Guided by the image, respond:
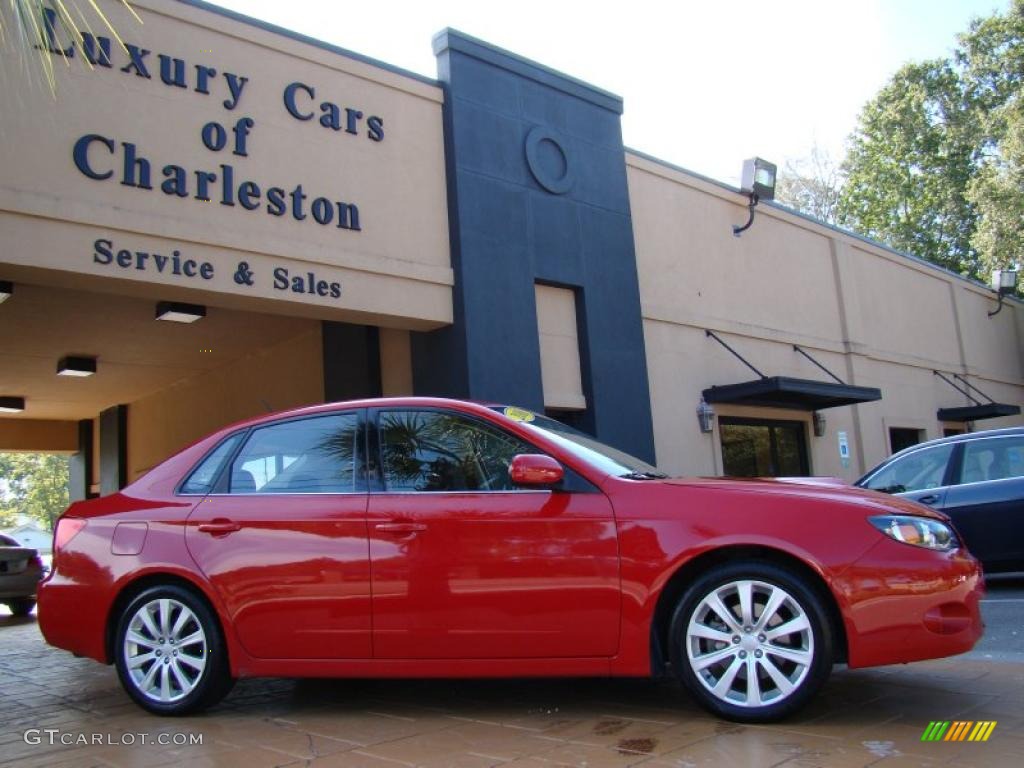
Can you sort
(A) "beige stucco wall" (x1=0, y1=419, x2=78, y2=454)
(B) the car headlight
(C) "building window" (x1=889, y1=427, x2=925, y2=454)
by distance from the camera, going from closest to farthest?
(B) the car headlight < (C) "building window" (x1=889, y1=427, x2=925, y2=454) < (A) "beige stucco wall" (x1=0, y1=419, x2=78, y2=454)

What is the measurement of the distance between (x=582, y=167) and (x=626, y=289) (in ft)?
5.50

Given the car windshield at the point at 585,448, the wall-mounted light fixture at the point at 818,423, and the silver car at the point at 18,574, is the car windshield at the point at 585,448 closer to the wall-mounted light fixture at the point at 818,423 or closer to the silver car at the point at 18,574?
the silver car at the point at 18,574

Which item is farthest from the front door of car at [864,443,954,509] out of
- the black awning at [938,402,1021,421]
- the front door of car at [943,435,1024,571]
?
the black awning at [938,402,1021,421]

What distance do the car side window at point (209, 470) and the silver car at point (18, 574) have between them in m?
8.41

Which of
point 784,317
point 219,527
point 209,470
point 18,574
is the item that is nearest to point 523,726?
point 219,527

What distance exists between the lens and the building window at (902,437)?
1816 centimetres

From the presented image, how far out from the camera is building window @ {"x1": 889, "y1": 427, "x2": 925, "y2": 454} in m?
18.2

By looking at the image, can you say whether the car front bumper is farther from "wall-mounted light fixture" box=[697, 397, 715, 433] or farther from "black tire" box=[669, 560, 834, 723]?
"wall-mounted light fixture" box=[697, 397, 715, 433]

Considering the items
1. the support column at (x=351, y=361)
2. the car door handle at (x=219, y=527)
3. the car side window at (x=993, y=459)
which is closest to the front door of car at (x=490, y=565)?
the car door handle at (x=219, y=527)

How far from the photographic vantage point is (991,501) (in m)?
8.20

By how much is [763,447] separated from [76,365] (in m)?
10.5

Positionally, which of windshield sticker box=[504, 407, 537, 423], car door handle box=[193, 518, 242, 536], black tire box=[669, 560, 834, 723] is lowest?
black tire box=[669, 560, 834, 723]

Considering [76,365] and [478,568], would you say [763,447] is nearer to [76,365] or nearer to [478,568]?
[76,365]

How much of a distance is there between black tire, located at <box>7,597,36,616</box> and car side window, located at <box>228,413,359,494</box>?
917 cm
